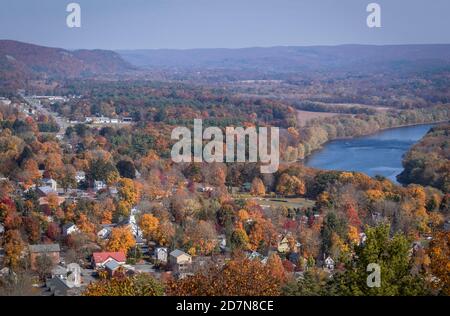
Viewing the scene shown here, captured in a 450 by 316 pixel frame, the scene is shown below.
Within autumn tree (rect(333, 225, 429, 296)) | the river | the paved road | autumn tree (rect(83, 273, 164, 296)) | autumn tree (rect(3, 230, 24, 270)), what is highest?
autumn tree (rect(333, 225, 429, 296))

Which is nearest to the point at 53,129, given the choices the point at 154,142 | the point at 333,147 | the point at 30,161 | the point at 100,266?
the point at 154,142

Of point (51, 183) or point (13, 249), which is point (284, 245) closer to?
point (13, 249)

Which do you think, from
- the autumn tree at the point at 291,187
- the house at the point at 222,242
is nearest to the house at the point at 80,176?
the autumn tree at the point at 291,187

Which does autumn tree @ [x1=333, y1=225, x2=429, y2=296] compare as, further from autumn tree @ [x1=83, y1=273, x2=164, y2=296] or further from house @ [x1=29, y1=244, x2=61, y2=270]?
house @ [x1=29, y1=244, x2=61, y2=270]

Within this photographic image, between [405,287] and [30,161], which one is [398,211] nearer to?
[405,287]

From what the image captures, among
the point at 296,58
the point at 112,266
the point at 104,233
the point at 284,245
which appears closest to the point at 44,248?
the point at 112,266

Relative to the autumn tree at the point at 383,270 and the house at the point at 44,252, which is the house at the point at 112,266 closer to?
the house at the point at 44,252

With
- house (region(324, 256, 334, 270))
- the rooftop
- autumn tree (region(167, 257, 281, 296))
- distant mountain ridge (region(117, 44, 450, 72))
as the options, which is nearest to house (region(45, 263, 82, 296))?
the rooftop
